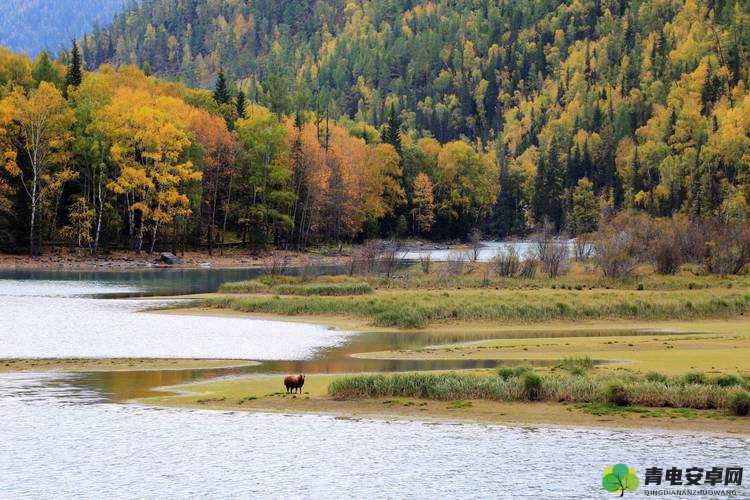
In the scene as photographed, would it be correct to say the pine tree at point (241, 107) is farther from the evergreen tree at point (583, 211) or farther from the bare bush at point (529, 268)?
the bare bush at point (529, 268)

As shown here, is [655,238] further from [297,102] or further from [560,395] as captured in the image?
[297,102]

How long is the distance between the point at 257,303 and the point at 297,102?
106535mm

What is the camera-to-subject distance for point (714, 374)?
30.4 metres

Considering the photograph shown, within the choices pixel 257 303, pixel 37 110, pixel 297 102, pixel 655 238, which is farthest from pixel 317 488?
pixel 297 102

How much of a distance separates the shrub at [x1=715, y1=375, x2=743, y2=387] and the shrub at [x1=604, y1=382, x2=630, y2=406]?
287cm

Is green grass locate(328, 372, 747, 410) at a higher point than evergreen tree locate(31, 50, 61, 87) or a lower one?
lower

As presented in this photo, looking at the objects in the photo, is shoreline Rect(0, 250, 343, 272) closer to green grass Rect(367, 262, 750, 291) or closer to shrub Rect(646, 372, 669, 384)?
green grass Rect(367, 262, 750, 291)

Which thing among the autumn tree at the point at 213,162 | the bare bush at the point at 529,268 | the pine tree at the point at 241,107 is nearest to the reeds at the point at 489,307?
the bare bush at the point at 529,268

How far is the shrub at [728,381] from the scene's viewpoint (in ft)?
91.7

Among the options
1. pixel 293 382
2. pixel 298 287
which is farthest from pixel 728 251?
pixel 293 382

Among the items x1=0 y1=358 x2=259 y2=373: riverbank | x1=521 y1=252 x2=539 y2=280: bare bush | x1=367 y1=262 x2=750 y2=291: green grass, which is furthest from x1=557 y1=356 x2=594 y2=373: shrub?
x1=521 y1=252 x2=539 y2=280: bare bush

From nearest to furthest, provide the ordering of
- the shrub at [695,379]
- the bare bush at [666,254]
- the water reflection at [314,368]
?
the shrub at [695,379] → the water reflection at [314,368] → the bare bush at [666,254]

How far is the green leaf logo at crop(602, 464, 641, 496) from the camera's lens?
1883cm

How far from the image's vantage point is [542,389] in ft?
92.8
